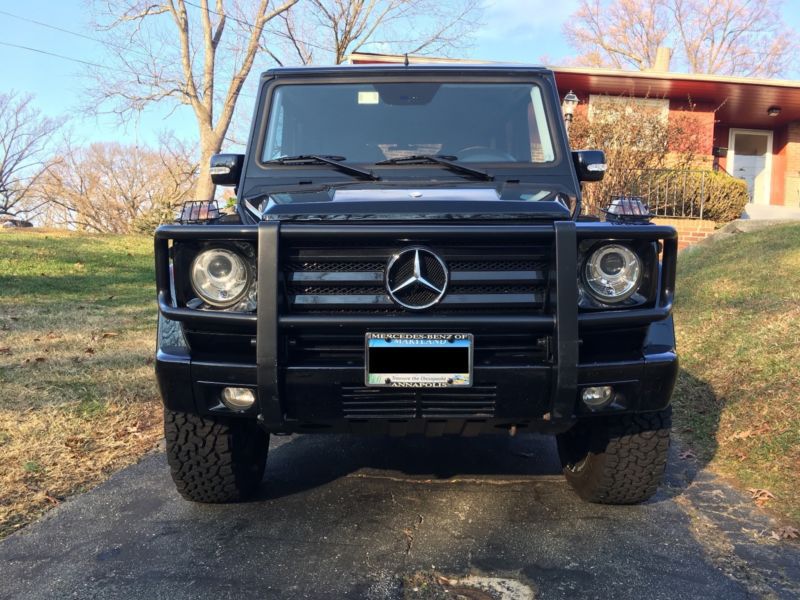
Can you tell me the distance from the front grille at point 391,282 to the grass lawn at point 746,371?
5.86ft

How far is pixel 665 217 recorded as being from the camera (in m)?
13.7

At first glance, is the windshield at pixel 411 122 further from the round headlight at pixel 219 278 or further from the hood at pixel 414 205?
the round headlight at pixel 219 278

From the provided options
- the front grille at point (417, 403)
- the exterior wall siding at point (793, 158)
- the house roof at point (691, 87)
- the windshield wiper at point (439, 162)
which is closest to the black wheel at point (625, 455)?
the front grille at point (417, 403)

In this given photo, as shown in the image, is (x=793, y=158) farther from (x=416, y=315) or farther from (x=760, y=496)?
(x=416, y=315)

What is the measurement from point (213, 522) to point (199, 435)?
408mm

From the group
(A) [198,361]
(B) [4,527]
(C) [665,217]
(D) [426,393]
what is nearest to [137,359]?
(B) [4,527]

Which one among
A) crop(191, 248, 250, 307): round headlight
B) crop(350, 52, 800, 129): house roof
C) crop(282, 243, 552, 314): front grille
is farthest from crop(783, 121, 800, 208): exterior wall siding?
crop(191, 248, 250, 307): round headlight

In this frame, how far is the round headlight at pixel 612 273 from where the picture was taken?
284cm

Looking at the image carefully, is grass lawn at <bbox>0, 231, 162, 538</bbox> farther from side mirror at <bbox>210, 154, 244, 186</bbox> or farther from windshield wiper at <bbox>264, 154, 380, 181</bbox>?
windshield wiper at <bbox>264, 154, 380, 181</bbox>

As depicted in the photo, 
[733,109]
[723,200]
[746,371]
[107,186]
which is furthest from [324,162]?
[107,186]

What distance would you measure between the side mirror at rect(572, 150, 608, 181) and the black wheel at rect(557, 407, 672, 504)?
4.14ft

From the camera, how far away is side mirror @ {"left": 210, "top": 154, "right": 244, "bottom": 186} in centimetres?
379

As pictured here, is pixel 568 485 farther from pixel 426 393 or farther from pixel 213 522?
pixel 213 522

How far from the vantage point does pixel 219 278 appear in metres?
2.82
